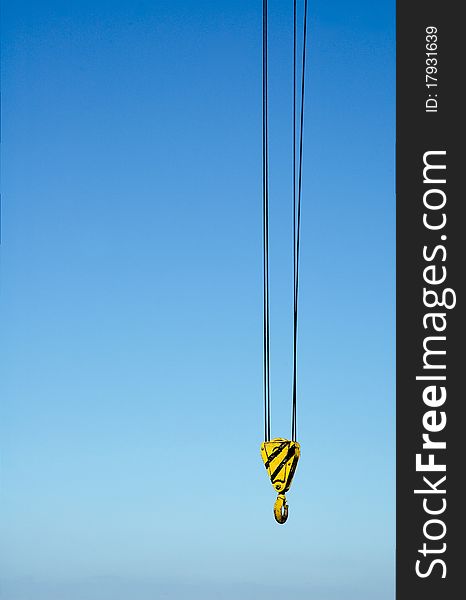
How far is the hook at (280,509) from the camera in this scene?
31.3ft

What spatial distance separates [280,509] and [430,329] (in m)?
1.64

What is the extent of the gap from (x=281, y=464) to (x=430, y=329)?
142cm

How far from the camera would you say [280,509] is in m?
9.54

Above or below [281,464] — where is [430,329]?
above

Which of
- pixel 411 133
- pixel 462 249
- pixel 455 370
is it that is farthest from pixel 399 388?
pixel 411 133

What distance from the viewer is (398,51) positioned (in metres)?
10.4

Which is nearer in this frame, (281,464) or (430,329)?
(281,464)

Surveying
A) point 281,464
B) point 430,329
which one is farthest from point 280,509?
point 430,329

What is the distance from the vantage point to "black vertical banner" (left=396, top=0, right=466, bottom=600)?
10.0 m

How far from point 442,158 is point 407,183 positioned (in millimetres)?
298

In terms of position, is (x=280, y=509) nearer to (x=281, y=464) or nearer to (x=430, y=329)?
(x=281, y=464)

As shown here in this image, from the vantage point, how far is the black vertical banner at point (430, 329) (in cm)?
1000

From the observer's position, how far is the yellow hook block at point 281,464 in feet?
31.4

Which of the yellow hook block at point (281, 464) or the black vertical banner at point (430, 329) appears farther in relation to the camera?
the black vertical banner at point (430, 329)
